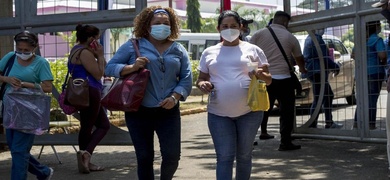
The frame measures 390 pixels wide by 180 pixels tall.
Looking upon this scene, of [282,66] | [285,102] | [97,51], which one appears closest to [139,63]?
[97,51]

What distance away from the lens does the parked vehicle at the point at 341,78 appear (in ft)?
32.0

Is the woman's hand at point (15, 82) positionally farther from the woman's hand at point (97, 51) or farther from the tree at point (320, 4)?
the tree at point (320, 4)

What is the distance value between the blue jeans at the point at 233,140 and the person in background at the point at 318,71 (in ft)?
12.9

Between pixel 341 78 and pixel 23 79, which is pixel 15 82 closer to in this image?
pixel 23 79

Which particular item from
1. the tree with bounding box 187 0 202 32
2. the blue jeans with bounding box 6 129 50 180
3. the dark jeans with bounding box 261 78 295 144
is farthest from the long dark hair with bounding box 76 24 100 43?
the tree with bounding box 187 0 202 32

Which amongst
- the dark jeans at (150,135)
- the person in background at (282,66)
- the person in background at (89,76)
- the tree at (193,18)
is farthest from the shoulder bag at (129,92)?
the tree at (193,18)

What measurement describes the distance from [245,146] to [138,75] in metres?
1.03

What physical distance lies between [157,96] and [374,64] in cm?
380

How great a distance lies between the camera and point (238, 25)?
650cm

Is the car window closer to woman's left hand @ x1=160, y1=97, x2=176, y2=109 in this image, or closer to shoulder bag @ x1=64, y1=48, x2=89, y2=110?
shoulder bag @ x1=64, y1=48, x2=89, y2=110

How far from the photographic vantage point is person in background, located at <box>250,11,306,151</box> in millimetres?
10070

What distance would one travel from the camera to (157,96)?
245 inches

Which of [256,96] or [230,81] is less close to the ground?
[230,81]

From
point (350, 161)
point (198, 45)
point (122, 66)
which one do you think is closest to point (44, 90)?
point (122, 66)
